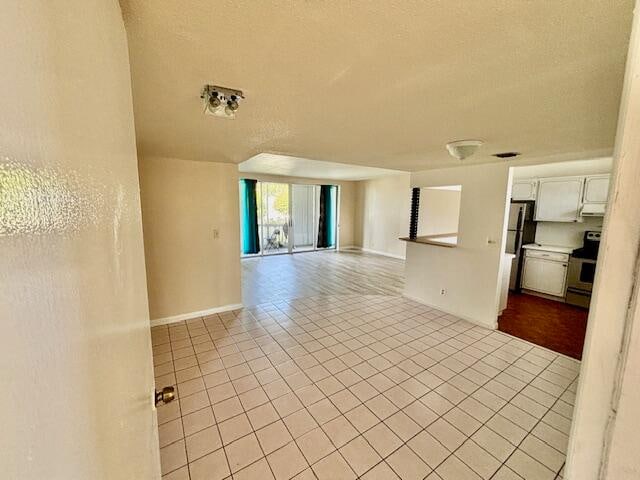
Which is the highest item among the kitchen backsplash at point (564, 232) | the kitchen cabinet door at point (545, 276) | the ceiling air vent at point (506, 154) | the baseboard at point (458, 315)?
the ceiling air vent at point (506, 154)

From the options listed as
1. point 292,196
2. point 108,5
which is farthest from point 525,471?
point 292,196

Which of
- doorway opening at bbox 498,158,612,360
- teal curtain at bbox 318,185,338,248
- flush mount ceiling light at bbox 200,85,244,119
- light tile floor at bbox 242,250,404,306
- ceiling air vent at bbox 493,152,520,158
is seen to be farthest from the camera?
teal curtain at bbox 318,185,338,248

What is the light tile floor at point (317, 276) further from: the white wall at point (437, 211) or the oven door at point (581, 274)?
the oven door at point (581, 274)

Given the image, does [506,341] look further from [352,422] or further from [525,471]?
[352,422]

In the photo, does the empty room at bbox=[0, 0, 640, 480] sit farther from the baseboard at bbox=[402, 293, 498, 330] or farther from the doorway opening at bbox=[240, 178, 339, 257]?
the doorway opening at bbox=[240, 178, 339, 257]

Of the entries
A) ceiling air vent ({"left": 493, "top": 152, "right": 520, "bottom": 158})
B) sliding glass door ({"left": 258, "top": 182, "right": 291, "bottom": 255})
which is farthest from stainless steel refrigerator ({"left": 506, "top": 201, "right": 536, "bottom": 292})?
sliding glass door ({"left": 258, "top": 182, "right": 291, "bottom": 255})

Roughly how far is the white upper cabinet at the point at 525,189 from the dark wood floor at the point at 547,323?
1731 mm

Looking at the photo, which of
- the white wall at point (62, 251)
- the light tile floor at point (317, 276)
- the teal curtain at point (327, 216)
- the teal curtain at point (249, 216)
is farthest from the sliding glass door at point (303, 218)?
the white wall at point (62, 251)

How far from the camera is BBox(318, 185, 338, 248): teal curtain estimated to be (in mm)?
8047

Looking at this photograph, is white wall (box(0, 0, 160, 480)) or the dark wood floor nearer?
white wall (box(0, 0, 160, 480))

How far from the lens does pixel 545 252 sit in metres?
4.23

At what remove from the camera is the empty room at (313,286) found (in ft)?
1.09

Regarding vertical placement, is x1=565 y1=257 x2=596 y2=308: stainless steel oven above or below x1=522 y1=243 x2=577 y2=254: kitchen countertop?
below

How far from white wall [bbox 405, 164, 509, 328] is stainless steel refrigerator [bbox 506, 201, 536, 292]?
59.7 inches
